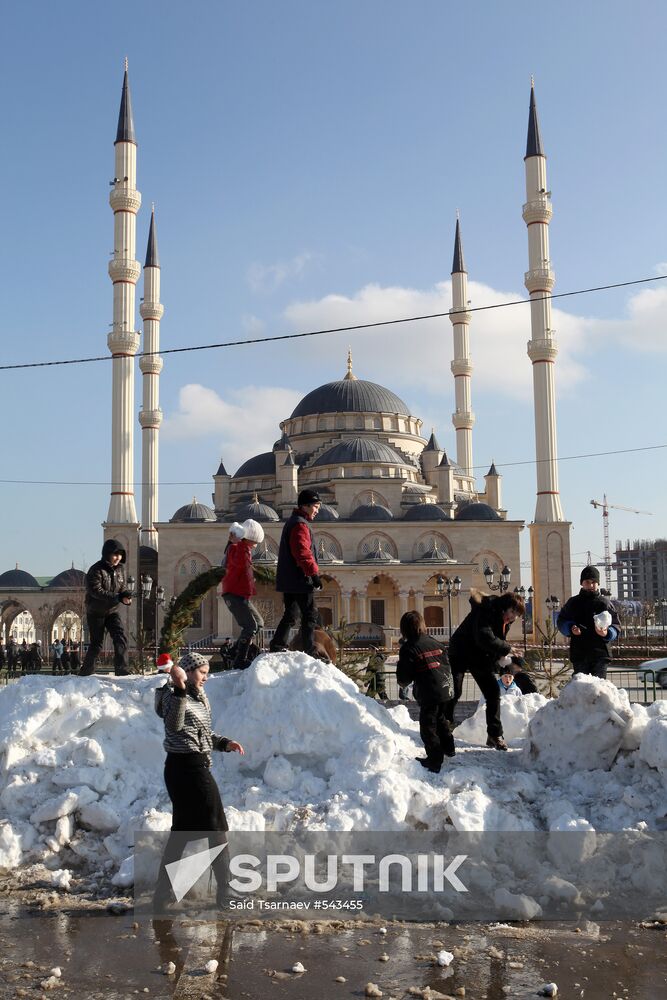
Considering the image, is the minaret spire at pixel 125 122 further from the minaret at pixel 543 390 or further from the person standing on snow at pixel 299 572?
the person standing on snow at pixel 299 572

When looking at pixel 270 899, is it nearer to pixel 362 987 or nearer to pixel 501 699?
pixel 362 987

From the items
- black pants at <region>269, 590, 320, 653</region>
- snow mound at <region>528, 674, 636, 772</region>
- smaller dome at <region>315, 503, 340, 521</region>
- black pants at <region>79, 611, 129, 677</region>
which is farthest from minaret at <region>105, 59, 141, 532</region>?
snow mound at <region>528, 674, 636, 772</region>

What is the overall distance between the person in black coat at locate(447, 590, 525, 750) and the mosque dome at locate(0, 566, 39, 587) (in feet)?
135

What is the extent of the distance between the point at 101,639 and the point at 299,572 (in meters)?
1.92

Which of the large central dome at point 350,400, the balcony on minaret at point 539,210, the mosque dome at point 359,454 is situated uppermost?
the balcony on minaret at point 539,210

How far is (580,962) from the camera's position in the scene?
397cm

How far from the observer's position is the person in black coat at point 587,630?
21.9ft

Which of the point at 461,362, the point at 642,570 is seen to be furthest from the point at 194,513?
the point at 642,570

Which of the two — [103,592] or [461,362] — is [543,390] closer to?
[461,362]

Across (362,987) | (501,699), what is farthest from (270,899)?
(501,699)

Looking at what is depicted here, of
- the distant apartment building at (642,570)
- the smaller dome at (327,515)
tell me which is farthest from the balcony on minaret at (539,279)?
the distant apartment building at (642,570)

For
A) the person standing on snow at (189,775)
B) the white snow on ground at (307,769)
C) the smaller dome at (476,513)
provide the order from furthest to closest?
the smaller dome at (476,513)
the white snow on ground at (307,769)
the person standing on snow at (189,775)

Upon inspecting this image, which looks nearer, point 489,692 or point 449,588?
Answer: point 489,692

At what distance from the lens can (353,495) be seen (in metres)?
41.8
